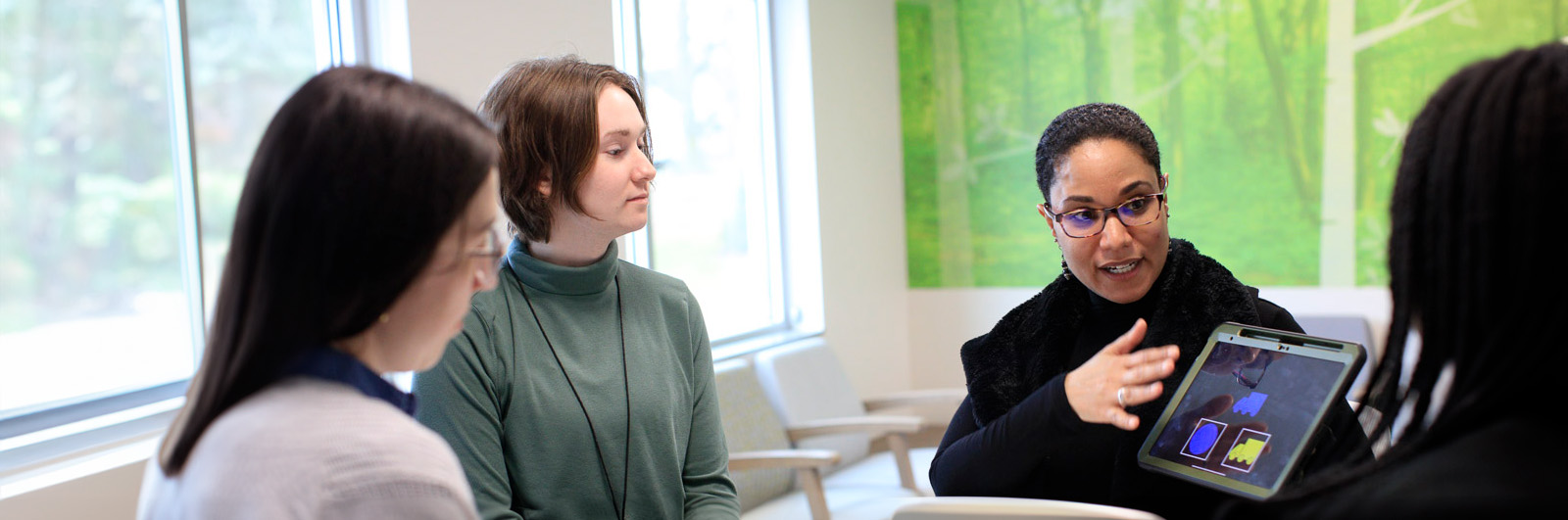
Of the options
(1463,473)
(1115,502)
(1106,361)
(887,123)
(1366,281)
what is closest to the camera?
(1463,473)

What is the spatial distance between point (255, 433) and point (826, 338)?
4158 mm

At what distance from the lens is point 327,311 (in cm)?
93

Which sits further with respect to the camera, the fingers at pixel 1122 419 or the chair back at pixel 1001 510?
the chair back at pixel 1001 510

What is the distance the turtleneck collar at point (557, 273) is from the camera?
1809mm

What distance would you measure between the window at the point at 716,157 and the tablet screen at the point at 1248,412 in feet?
9.47

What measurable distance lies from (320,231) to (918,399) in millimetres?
3523

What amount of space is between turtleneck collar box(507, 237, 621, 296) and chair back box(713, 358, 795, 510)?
1.79 metres

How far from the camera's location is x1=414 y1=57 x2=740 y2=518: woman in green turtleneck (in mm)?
1688

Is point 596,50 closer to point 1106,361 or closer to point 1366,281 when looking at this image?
point 1106,361

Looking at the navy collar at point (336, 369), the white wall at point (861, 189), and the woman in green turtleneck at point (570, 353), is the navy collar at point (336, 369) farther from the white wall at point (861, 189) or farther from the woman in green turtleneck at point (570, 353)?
the white wall at point (861, 189)

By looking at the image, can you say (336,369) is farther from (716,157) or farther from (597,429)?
(716,157)

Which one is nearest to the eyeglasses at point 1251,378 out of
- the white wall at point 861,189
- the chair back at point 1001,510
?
A: the chair back at point 1001,510

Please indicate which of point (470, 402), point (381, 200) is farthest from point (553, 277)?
point (381, 200)

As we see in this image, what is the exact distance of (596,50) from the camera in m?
3.62
